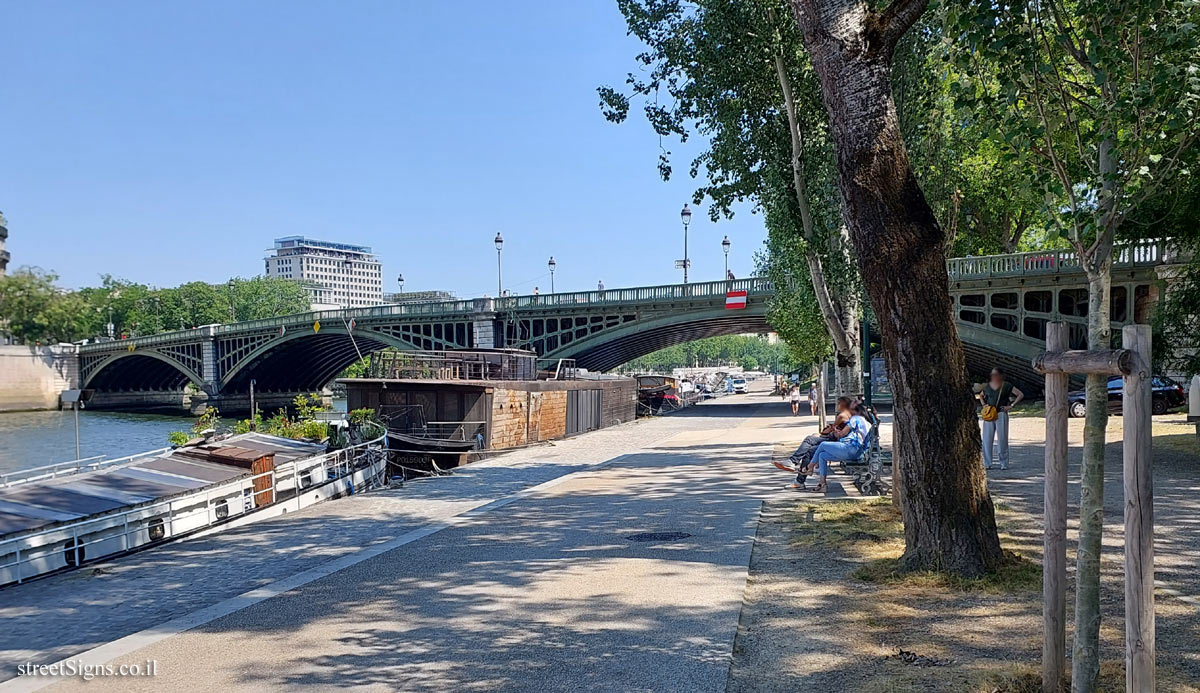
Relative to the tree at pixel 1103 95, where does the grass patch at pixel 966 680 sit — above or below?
below

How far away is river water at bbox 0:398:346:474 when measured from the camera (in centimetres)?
4303

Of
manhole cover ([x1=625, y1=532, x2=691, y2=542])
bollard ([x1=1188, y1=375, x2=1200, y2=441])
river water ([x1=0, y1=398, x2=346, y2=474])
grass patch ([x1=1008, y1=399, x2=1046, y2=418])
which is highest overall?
bollard ([x1=1188, y1=375, x2=1200, y2=441])

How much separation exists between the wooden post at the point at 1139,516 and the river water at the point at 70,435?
40958mm

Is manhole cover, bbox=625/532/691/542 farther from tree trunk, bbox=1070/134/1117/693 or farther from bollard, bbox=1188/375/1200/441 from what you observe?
bollard, bbox=1188/375/1200/441

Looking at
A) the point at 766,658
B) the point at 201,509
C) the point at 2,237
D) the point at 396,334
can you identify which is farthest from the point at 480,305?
the point at 2,237

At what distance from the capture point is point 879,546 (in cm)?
998

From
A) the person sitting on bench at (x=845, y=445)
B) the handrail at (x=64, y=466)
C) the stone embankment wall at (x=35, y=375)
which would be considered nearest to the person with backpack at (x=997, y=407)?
the person sitting on bench at (x=845, y=445)

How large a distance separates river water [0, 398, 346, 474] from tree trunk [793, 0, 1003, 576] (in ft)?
125

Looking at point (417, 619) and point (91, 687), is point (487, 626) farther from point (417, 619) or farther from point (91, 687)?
point (91, 687)

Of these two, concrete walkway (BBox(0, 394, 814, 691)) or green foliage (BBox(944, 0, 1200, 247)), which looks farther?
green foliage (BBox(944, 0, 1200, 247))

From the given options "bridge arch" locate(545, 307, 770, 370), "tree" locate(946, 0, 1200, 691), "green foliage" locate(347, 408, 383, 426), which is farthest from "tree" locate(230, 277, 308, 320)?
"tree" locate(946, 0, 1200, 691)

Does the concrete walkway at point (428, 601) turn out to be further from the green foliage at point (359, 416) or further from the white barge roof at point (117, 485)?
the green foliage at point (359, 416)

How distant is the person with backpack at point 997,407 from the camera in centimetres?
1593

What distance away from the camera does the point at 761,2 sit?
1540cm
